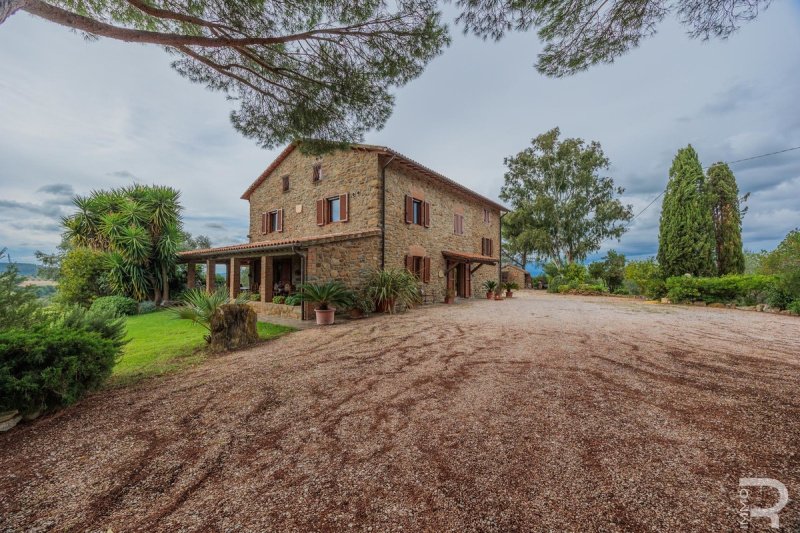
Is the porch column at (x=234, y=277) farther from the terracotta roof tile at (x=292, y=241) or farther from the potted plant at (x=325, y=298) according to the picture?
the potted plant at (x=325, y=298)

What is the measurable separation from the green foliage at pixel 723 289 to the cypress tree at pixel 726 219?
12.6ft

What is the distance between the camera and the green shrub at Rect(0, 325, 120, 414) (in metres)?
2.64

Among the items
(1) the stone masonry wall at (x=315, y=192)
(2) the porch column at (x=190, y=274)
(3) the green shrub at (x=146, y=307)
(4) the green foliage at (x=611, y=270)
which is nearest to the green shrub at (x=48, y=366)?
(1) the stone masonry wall at (x=315, y=192)

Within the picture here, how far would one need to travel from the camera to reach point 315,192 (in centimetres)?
1309

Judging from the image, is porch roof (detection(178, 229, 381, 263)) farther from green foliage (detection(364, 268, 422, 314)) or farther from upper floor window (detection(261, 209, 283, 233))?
upper floor window (detection(261, 209, 283, 233))

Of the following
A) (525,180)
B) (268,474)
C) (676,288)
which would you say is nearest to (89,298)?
(268,474)

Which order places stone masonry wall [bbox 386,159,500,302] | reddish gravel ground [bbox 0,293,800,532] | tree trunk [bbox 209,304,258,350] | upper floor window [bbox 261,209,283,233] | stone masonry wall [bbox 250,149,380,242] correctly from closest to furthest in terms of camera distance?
reddish gravel ground [bbox 0,293,800,532], tree trunk [bbox 209,304,258,350], stone masonry wall [bbox 250,149,380,242], stone masonry wall [bbox 386,159,500,302], upper floor window [bbox 261,209,283,233]

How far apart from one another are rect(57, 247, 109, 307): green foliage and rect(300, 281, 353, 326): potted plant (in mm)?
10749

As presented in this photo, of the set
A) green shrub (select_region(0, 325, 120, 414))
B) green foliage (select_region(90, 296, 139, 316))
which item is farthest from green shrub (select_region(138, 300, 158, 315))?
green shrub (select_region(0, 325, 120, 414))

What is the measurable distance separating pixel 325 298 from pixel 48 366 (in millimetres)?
5600

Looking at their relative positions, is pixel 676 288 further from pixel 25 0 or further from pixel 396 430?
pixel 25 0

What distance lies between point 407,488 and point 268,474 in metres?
0.96

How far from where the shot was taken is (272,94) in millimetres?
5645

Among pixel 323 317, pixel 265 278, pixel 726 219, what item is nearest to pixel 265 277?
pixel 265 278
